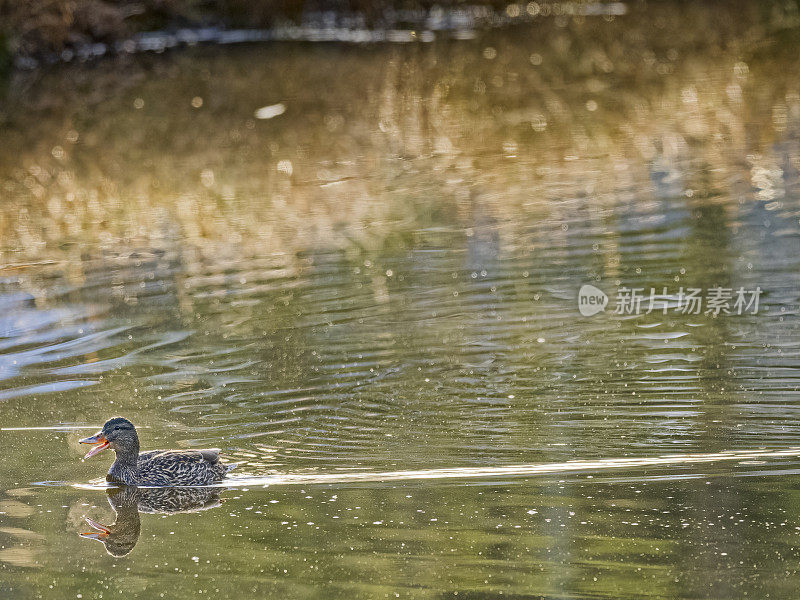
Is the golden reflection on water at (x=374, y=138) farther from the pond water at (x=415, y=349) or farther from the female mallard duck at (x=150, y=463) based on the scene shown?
the female mallard duck at (x=150, y=463)

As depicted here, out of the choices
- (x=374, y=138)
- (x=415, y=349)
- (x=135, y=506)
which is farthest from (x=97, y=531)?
(x=374, y=138)

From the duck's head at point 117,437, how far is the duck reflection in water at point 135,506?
23cm

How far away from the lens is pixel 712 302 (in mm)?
10234

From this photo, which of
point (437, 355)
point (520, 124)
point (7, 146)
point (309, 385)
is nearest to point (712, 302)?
point (437, 355)

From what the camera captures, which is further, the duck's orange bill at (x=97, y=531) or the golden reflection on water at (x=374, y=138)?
the golden reflection on water at (x=374, y=138)

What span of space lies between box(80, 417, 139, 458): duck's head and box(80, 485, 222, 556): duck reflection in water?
23cm

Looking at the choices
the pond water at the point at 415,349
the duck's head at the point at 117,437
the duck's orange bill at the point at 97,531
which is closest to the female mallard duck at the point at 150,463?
the duck's head at the point at 117,437

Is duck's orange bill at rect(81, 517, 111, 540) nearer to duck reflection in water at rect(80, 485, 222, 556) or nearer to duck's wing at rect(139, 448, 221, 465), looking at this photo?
duck reflection in water at rect(80, 485, 222, 556)

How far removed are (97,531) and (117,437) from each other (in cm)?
72

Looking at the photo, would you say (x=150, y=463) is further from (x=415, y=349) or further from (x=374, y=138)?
(x=374, y=138)

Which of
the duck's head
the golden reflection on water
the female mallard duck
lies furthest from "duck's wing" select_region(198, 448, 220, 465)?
the golden reflection on water

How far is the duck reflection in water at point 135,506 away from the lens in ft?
22.0

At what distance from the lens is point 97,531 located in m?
6.82

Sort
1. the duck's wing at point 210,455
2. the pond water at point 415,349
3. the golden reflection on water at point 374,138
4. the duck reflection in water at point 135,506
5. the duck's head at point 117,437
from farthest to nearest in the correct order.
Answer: the golden reflection on water at point 374,138 < the duck's head at point 117,437 < the duck's wing at point 210,455 < the duck reflection in water at point 135,506 < the pond water at point 415,349
